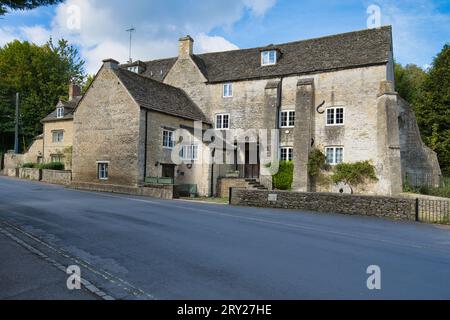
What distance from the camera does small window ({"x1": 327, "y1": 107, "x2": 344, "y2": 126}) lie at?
27.0 meters

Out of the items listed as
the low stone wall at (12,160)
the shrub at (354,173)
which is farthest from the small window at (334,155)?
Answer: the low stone wall at (12,160)

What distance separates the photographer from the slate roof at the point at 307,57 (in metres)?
26.5

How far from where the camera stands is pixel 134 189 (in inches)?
959

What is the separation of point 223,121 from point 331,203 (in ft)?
54.3

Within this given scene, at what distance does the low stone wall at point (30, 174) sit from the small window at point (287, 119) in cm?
2358

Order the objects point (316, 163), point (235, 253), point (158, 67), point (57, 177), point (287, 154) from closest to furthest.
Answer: point (235, 253), point (316, 163), point (287, 154), point (57, 177), point (158, 67)

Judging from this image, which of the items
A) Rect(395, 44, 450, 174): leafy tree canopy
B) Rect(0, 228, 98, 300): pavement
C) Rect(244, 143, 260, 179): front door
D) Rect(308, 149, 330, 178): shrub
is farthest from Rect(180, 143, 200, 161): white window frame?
Rect(395, 44, 450, 174): leafy tree canopy

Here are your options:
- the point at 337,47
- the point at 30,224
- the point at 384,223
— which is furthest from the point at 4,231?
the point at 337,47

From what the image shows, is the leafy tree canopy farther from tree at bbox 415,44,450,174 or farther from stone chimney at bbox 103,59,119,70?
stone chimney at bbox 103,59,119,70

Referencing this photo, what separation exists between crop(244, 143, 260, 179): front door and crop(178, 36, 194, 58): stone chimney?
11.2 m

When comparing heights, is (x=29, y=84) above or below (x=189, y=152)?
above

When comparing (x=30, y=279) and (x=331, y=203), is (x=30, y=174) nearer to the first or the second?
(x=331, y=203)

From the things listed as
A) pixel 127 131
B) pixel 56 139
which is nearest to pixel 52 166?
pixel 56 139

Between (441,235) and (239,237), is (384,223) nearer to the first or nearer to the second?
(441,235)
